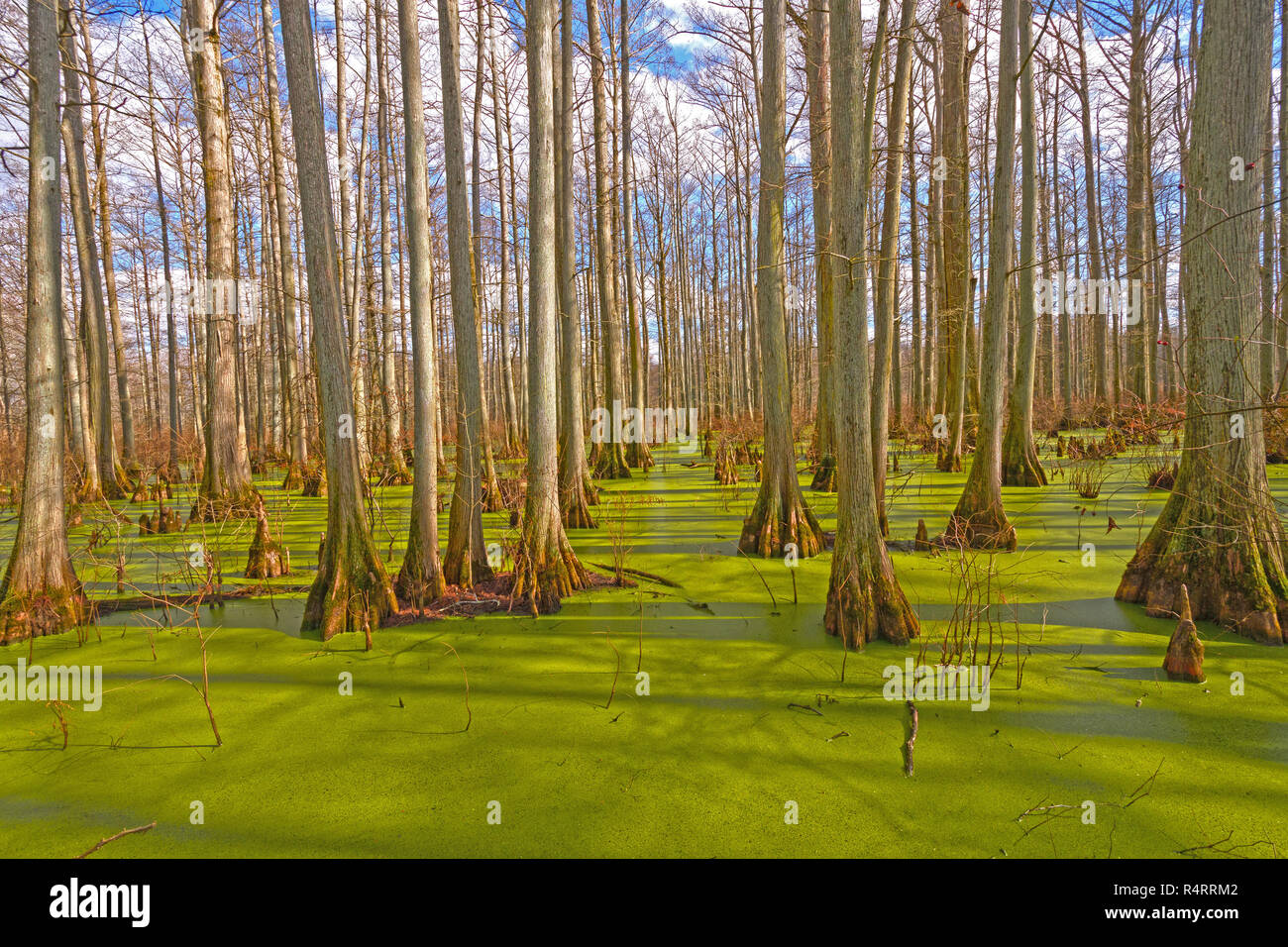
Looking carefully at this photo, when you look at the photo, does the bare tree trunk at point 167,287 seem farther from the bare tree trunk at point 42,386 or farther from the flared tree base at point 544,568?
the flared tree base at point 544,568

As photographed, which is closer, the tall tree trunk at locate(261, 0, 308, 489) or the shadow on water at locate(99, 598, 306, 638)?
the shadow on water at locate(99, 598, 306, 638)

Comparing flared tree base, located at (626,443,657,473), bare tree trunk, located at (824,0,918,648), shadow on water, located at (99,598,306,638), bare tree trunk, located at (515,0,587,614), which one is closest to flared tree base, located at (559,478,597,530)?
bare tree trunk, located at (515,0,587,614)

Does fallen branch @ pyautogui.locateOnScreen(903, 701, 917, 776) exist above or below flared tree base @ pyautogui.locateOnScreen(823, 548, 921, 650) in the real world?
below

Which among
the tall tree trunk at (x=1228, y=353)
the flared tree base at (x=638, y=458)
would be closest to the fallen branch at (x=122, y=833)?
the tall tree trunk at (x=1228, y=353)

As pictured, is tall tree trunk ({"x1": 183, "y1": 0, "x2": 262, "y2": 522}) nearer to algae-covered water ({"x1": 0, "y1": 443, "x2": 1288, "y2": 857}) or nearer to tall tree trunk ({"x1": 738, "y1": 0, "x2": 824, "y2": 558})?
algae-covered water ({"x1": 0, "y1": 443, "x2": 1288, "y2": 857})

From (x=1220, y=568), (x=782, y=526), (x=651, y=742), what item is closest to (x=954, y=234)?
(x=782, y=526)

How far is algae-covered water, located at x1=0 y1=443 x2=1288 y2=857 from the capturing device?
2.35m

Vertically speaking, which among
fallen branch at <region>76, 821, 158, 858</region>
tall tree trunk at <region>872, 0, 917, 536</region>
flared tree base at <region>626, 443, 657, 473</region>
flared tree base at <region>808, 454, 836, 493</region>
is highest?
tall tree trunk at <region>872, 0, 917, 536</region>

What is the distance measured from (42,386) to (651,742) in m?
5.29

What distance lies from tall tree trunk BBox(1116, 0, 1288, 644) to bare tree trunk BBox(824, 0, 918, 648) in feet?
6.48

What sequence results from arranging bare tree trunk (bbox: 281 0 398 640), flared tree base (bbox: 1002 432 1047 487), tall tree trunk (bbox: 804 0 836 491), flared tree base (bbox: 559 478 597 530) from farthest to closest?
flared tree base (bbox: 1002 432 1047 487) → flared tree base (bbox: 559 478 597 530) → tall tree trunk (bbox: 804 0 836 491) → bare tree trunk (bbox: 281 0 398 640)

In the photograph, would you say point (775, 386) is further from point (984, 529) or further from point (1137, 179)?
point (1137, 179)

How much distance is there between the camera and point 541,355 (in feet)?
17.8

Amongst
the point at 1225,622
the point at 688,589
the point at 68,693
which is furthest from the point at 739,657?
the point at 68,693
